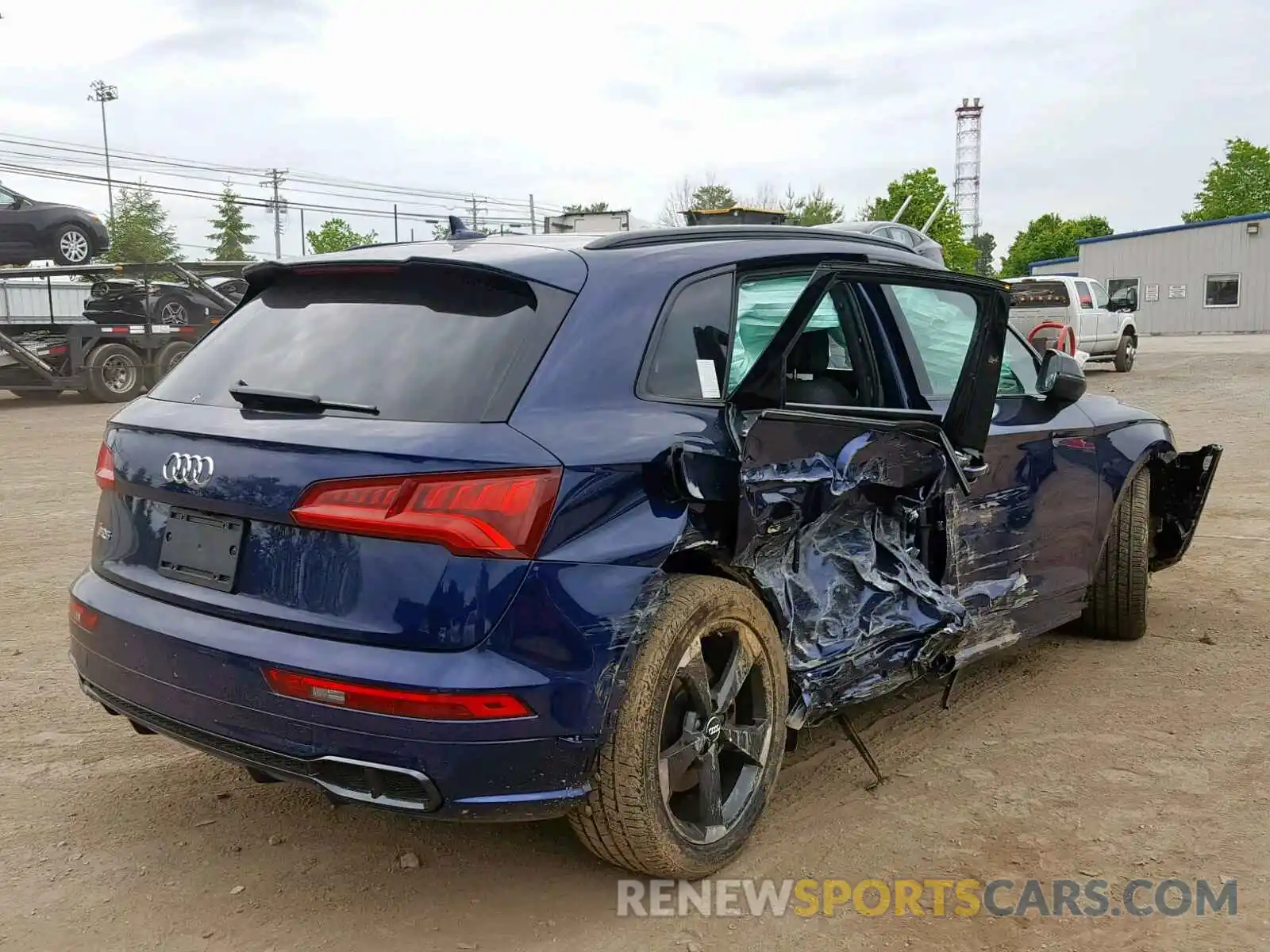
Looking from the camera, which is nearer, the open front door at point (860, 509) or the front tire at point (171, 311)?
the open front door at point (860, 509)

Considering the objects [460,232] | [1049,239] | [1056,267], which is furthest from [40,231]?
[1049,239]

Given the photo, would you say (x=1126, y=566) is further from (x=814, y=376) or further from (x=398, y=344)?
(x=398, y=344)

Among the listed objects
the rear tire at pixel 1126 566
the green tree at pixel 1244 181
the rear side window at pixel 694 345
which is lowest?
the rear tire at pixel 1126 566

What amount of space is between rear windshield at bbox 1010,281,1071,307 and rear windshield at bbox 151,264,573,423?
17.4 meters

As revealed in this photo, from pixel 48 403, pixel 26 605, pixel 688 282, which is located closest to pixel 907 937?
pixel 688 282

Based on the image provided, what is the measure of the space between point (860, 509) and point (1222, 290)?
40.1 m

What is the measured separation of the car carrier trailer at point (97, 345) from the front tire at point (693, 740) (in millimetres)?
13751

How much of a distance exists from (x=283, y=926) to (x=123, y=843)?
72 cm

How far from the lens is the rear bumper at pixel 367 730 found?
7.92 feet

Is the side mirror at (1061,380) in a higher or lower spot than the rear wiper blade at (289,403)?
lower

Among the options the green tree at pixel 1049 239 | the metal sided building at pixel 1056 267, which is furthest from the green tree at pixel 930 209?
the green tree at pixel 1049 239

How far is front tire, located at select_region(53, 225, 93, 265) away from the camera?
16.8 meters

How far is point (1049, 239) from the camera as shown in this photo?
83.9 m

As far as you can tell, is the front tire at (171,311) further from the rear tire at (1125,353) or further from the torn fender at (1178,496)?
the rear tire at (1125,353)
